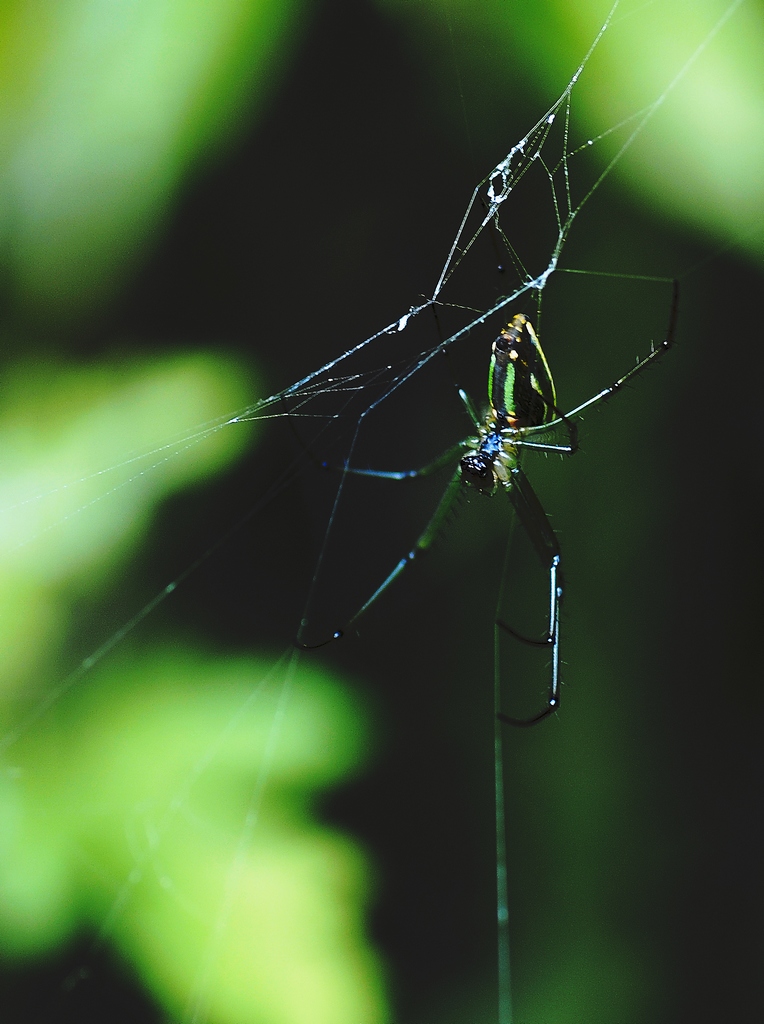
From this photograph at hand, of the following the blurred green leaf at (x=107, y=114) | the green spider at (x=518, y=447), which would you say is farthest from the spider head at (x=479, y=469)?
the blurred green leaf at (x=107, y=114)

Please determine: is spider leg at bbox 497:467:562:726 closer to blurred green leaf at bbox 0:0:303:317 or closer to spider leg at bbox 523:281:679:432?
spider leg at bbox 523:281:679:432

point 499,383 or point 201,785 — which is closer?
point 499,383

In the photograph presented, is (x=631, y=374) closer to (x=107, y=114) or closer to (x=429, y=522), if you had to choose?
(x=429, y=522)

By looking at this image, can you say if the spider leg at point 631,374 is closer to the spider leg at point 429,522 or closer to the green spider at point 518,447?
the green spider at point 518,447

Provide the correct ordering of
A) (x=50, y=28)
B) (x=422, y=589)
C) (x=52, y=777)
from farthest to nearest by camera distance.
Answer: (x=422, y=589), (x=52, y=777), (x=50, y=28)

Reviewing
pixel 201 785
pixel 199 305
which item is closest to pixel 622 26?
pixel 199 305

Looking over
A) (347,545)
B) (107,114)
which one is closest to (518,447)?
(347,545)

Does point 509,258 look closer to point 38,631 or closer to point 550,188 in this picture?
point 550,188
